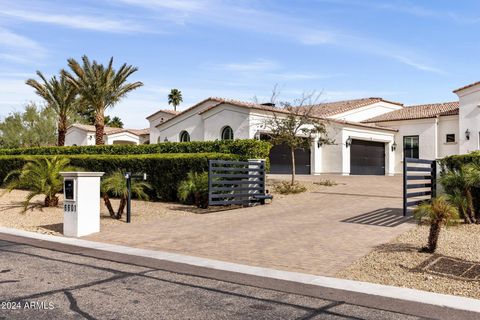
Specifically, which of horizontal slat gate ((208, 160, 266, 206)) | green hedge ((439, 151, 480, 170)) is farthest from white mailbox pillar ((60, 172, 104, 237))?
green hedge ((439, 151, 480, 170))

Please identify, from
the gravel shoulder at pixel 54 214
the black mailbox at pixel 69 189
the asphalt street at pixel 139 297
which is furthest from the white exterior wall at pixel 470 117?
the asphalt street at pixel 139 297

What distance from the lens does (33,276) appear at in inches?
262

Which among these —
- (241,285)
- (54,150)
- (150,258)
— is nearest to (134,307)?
(241,285)

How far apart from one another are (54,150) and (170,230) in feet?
59.7

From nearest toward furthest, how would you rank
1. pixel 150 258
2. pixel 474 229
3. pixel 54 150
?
pixel 150 258 < pixel 474 229 < pixel 54 150

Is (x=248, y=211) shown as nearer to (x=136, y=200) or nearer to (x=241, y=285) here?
(x=136, y=200)

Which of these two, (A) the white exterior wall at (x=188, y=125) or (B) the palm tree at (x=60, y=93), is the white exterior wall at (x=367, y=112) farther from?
(B) the palm tree at (x=60, y=93)

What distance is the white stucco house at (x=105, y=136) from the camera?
50219mm

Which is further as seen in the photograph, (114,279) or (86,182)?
(86,182)

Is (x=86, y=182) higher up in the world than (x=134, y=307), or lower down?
higher up

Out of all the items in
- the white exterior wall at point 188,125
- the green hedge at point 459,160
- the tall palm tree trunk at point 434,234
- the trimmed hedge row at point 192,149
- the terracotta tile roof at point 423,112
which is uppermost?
the terracotta tile roof at point 423,112

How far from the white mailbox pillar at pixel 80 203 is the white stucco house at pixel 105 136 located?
4019 centimetres

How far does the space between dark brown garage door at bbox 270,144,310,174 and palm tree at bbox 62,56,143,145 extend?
1146 cm

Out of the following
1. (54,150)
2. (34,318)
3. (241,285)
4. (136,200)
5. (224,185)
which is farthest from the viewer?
(54,150)
